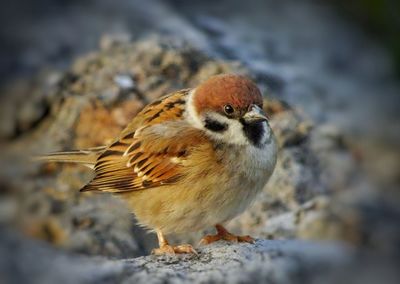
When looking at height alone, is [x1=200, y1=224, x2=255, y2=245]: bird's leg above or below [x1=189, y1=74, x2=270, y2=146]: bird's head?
below

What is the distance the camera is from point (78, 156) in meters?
4.58

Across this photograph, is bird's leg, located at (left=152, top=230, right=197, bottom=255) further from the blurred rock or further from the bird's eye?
the bird's eye

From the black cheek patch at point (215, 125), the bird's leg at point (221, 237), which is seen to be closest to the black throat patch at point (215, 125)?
the black cheek patch at point (215, 125)

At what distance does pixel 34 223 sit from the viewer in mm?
4445

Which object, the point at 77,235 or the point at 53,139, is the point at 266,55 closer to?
the point at 53,139

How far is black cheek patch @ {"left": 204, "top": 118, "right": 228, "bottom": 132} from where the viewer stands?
404cm

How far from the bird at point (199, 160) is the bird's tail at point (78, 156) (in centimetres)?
28

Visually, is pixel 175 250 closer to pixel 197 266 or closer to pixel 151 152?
pixel 197 266

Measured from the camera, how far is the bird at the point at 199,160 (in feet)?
13.0

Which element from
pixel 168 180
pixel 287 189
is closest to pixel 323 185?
pixel 287 189

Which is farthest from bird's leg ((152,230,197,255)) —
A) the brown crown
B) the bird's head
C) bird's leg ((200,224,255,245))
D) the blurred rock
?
the brown crown

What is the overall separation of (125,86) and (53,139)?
1.94 feet

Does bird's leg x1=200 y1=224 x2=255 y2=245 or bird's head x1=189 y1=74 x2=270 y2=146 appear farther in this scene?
bird's leg x1=200 y1=224 x2=255 y2=245

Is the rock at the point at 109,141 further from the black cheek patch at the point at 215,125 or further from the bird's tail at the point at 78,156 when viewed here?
the black cheek patch at the point at 215,125
